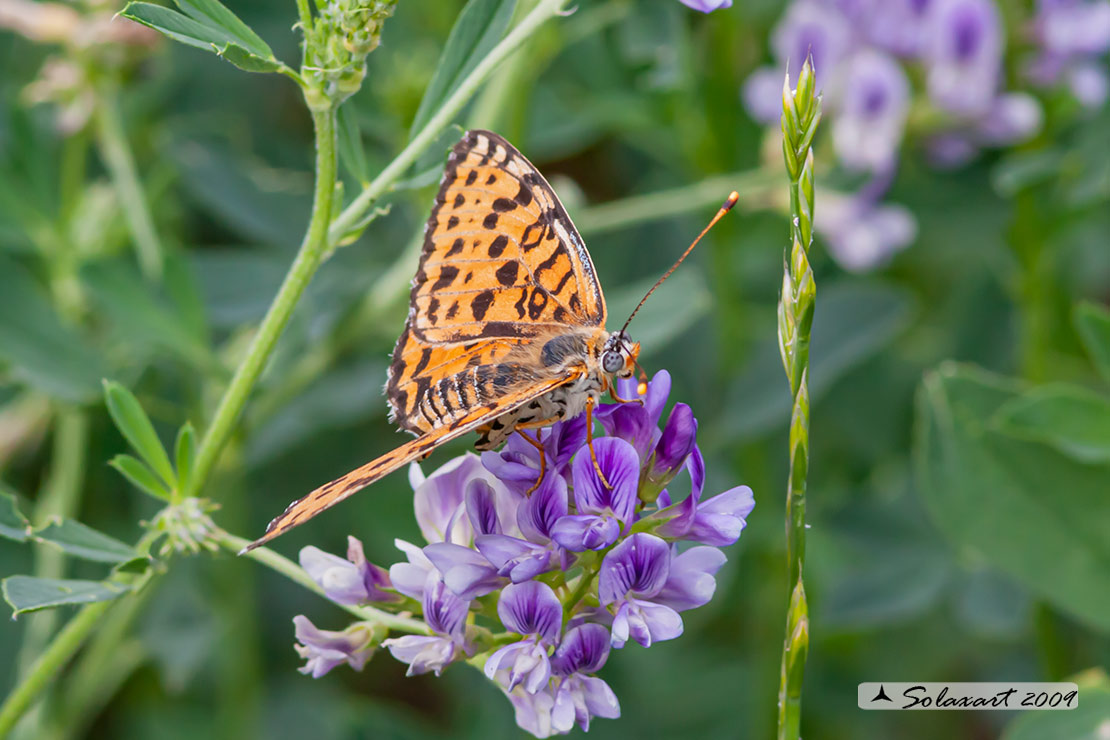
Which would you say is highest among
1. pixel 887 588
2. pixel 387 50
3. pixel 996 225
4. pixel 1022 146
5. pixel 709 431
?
pixel 387 50

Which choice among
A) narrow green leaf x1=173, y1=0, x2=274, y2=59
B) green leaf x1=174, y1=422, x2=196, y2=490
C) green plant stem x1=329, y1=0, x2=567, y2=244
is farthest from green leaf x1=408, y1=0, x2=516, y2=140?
green leaf x1=174, y1=422, x2=196, y2=490

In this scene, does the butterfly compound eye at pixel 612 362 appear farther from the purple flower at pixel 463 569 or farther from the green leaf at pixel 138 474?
the green leaf at pixel 138 474

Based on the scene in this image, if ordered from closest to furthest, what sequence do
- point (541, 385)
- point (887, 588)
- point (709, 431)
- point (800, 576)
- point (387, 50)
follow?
point (800, 576) → point (541, 385) → point (887, 588) → point (709, 431) → point (387, 50)

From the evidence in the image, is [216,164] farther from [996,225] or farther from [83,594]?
[996,225]

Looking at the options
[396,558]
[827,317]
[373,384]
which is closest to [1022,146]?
[827,317]

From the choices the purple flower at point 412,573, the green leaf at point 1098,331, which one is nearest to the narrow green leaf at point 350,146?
the purple flower at point 412,573

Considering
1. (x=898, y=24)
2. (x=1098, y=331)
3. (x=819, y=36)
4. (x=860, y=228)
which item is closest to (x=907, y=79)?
(x=898, y=24)
